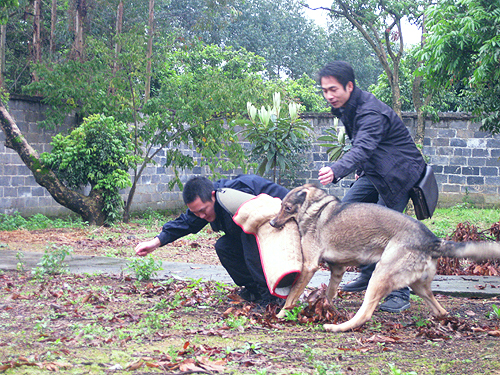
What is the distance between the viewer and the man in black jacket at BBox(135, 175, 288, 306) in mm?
4039

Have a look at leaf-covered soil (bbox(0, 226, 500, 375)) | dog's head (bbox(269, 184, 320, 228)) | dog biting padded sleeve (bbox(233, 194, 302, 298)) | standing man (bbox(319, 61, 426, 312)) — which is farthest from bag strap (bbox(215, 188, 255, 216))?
standing man (bbox(319, 61, 426, 312))

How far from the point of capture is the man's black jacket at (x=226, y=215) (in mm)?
4164

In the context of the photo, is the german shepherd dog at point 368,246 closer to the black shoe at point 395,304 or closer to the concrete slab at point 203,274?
the black shoe at point 395,304

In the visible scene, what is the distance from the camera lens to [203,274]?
5.73m

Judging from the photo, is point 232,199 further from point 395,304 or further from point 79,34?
point 79,34

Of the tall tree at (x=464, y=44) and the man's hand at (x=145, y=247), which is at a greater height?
the tall tree at (x=464, y=44)

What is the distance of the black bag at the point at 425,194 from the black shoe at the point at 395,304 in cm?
73

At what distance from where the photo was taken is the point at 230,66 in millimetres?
25844

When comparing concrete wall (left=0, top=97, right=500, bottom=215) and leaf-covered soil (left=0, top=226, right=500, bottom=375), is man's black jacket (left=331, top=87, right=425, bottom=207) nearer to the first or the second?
leaf-covered soil (left=0, top=226, right=500, bottom=375)

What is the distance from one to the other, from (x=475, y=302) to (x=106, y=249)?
5363 mm

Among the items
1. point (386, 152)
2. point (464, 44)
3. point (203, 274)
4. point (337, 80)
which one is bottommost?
point (203, 274)

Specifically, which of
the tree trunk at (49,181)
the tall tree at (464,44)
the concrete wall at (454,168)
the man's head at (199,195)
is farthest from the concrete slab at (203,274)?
the concrete wall at (454,168)

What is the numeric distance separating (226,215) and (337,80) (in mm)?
1398

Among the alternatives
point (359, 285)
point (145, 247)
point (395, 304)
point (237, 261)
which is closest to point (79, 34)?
point (145, 247)
